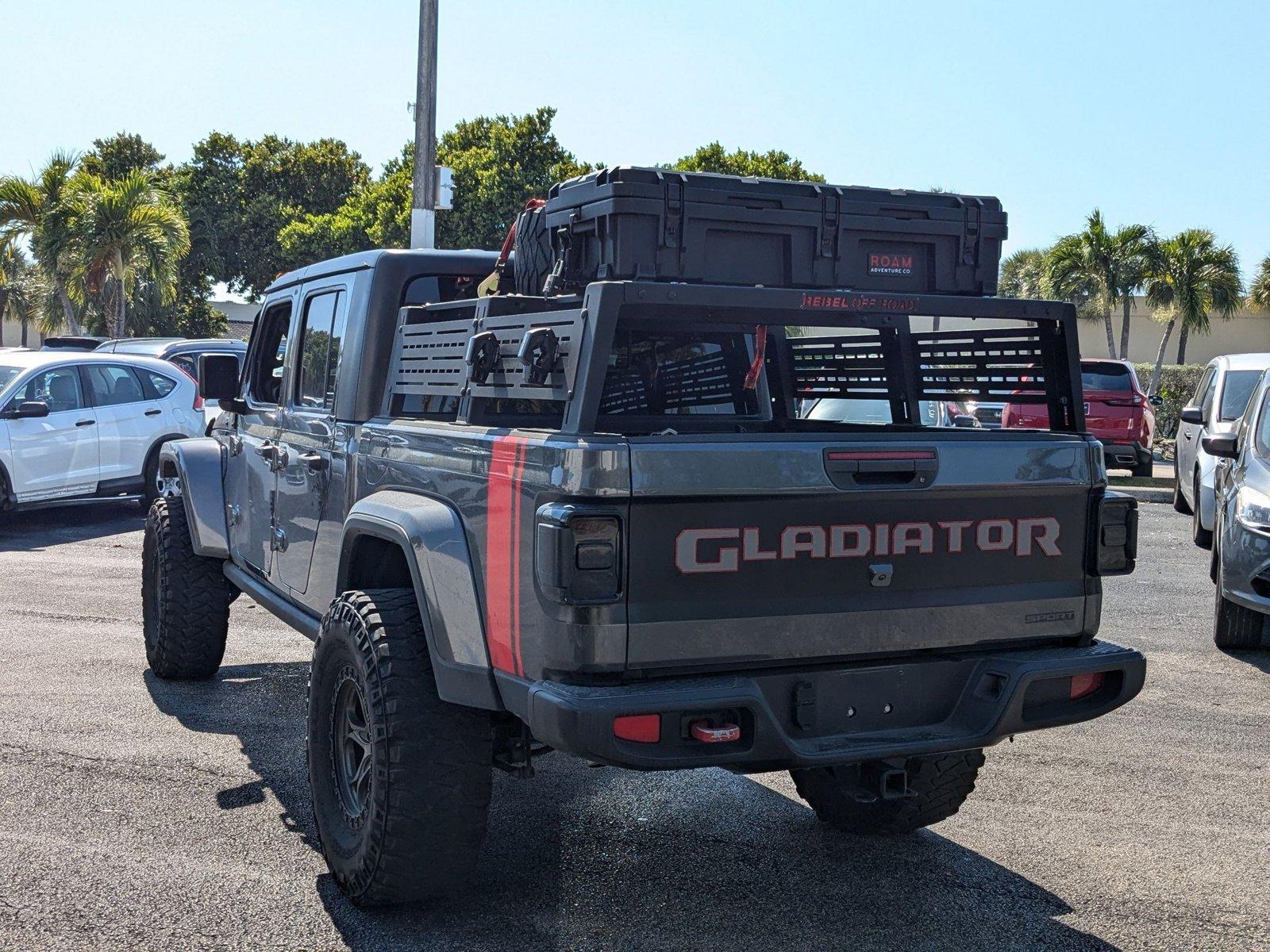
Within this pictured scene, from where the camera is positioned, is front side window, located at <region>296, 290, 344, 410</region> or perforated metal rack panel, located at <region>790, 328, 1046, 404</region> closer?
perforated metal rack panel, located at <region>790, 328, 1046, 404</region>

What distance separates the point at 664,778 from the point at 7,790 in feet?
8.03

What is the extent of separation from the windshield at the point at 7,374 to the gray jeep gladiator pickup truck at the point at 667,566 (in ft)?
29.8

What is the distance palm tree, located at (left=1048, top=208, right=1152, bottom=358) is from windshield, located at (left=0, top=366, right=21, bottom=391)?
30.7 m

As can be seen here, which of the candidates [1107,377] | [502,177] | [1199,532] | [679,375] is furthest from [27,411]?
[502,177]

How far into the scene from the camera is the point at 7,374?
12953mm

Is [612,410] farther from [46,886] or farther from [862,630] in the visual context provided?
[46,886]

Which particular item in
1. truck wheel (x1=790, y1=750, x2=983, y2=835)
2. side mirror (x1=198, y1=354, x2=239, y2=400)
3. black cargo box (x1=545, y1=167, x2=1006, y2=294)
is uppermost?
black cargo box (x1=545, y1=167, x2=1006, y2=294)

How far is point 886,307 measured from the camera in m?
3.86

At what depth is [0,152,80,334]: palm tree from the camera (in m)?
28.3

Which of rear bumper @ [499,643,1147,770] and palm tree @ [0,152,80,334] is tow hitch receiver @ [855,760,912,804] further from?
palm tree @ [0,152,80,334]

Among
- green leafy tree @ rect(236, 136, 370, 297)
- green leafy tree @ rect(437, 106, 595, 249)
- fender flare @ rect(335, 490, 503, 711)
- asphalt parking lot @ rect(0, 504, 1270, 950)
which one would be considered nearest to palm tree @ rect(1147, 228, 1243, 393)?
green leafy tree @ rect(437, 106, 595, 249)

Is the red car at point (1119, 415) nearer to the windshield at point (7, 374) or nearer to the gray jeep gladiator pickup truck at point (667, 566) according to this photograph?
the windshield at point (7, 374)

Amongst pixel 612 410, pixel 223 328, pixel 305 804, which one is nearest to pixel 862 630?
pixel 612 410

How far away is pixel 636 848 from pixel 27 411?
9.62 meters
